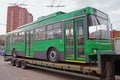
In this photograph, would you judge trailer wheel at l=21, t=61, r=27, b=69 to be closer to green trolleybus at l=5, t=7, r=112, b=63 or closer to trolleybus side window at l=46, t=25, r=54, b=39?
green trolleybus at l=5, t=7, r=112, b=63

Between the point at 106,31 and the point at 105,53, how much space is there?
224cm

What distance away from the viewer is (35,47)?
1305 cm

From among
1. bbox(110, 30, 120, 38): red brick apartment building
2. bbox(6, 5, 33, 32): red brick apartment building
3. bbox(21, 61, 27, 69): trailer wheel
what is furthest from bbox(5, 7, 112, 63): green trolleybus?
bbox(6, 5, 33, 32): red brick apartment building

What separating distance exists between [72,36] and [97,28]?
1326 millimetres

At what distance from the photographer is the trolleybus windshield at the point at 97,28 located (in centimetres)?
859

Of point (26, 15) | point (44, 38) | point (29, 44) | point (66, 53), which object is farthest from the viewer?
point (26, 15)

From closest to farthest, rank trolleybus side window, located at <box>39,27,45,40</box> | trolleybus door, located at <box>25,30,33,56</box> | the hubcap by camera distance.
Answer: the hubcap < trolleybus side window, located at <box>39,27,45,40</box> < trolleybus door, located at <box>25,30,33,56</box>

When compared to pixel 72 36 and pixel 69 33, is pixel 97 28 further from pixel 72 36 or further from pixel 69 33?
pixel 69 33

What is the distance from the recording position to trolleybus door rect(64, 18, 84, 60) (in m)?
8.83

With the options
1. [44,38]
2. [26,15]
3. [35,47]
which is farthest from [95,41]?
[26,15]

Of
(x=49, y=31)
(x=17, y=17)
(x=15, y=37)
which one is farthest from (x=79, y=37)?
(x=17, y=17)

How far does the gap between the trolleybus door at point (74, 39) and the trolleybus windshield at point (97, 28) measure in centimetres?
42

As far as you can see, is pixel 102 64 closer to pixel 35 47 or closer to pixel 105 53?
pixel 105 53

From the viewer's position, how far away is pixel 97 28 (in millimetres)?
8758
